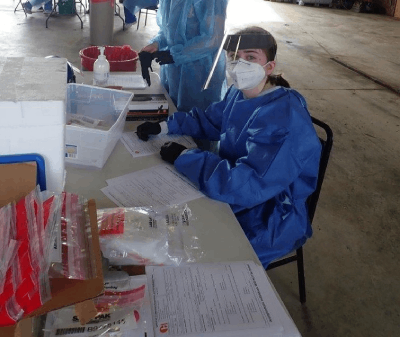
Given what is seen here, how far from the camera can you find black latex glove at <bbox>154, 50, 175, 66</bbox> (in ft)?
6.04

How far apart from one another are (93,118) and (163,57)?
61 centimetres

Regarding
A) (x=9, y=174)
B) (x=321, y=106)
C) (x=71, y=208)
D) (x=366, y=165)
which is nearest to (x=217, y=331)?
(x=71, y=208)

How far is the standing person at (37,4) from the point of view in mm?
5645

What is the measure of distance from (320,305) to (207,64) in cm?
119

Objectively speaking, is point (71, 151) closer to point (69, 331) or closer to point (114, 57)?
point (69, 331)

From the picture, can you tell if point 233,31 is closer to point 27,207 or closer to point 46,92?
point 46,92

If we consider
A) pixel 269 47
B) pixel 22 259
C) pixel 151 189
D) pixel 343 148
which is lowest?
pixel 343 148

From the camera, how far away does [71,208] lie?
2.61 feet

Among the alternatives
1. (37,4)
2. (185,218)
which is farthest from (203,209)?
(37,4)

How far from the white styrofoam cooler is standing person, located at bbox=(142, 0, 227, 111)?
114 cm

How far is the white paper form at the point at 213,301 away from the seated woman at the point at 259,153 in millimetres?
302

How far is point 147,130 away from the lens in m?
1.49

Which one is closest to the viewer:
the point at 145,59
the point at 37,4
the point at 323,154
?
the point at 323,154

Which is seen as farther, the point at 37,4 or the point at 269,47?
the point at 37,4
